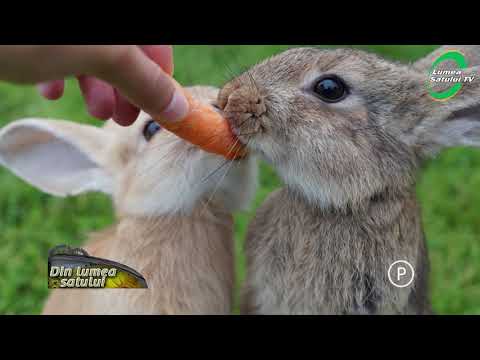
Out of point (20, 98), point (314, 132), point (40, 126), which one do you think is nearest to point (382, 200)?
point (314, 132)

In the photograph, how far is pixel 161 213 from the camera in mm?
2805

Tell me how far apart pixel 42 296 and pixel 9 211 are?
69 cm

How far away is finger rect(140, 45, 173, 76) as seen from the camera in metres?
2.30

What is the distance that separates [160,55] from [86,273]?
3.25 ft

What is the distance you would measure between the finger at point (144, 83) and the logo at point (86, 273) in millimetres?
899

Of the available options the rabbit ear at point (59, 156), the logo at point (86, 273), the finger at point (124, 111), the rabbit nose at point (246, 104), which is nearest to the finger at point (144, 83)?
the rabbit nose at point (246, 104)

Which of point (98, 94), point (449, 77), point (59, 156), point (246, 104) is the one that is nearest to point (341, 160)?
point (246, 104)

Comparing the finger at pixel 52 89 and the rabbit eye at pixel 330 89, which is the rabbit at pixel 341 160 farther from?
the finger at pixel 52 89

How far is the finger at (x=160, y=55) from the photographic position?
2299 millimetres

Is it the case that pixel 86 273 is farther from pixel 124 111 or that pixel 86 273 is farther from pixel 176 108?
pixel 176 108

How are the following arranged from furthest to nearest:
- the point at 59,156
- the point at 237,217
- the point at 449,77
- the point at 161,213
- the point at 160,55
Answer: the point at 237,217
the point at 59,156
the point at 161,213
the point at 449,77
the point at 160,55

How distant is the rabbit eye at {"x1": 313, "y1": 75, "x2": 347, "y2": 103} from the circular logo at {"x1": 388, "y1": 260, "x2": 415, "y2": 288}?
72 centimetres
